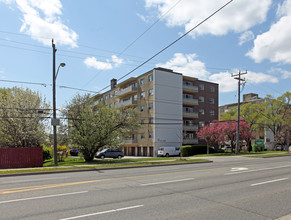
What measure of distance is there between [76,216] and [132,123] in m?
22.1

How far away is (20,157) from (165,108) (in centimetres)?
3095

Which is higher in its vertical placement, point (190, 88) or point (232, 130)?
point (190, 88)

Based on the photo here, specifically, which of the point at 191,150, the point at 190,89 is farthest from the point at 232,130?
the point at 190,89

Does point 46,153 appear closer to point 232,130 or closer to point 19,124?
point 19,124

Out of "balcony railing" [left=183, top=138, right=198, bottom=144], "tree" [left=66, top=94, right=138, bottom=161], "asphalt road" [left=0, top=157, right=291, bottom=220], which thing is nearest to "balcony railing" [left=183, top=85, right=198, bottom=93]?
"balcony railing" [left=183, top=138, right=198, bottom=144]

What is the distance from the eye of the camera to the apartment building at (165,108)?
46.3 m

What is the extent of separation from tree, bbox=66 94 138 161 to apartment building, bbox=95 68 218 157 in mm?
16645

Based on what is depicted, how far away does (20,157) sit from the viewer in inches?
783

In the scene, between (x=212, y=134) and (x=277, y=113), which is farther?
(x=277, y=113)

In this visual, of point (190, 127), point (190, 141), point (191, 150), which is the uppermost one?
point (190, 127)

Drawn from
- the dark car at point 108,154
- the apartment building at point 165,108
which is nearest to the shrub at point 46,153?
the dark car at point 108,154

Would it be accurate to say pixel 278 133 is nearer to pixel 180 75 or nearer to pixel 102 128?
pixel 180 75

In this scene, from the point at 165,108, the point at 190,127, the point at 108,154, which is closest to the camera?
the point at 108,154

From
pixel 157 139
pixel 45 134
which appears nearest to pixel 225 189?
pixel 45 134
